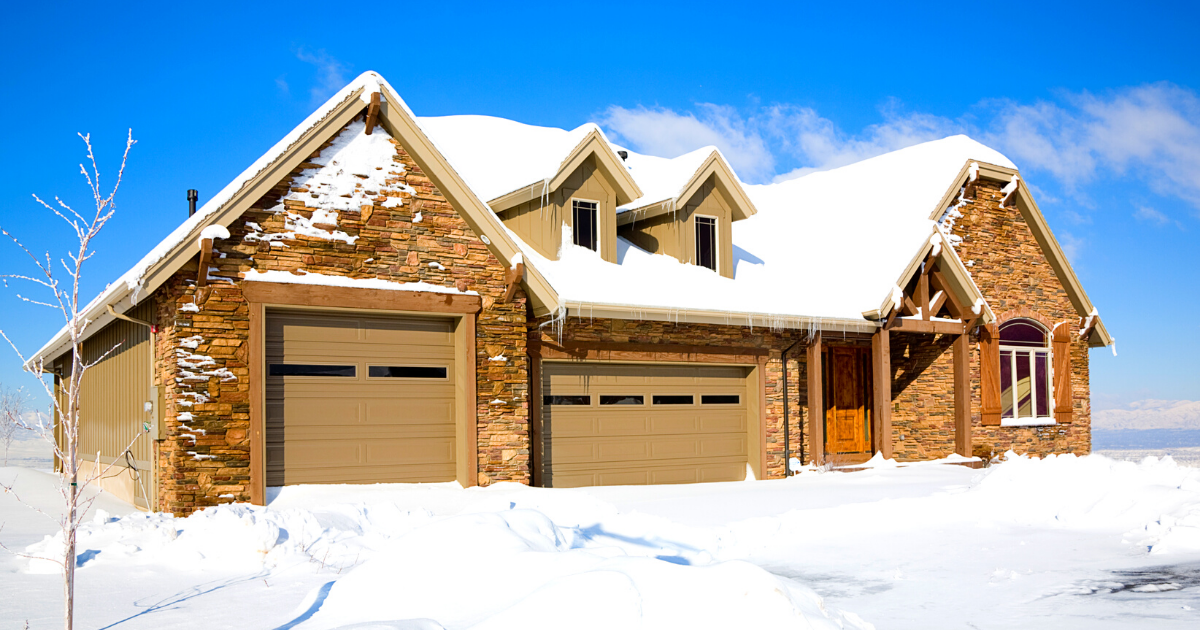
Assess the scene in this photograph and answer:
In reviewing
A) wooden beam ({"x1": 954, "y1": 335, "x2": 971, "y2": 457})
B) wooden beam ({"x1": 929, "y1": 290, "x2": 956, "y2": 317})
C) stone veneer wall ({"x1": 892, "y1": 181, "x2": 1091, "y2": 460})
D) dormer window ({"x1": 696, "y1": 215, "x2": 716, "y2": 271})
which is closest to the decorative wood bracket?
dormer window ({"x1": 696, "y1": 215, "x2": 716, "y2": 271})

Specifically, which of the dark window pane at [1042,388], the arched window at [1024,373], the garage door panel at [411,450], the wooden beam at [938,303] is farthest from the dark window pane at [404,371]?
the dark window pane at [1042,388]

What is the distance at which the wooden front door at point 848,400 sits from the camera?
18.8 meters

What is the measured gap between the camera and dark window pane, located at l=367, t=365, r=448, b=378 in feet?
39.7

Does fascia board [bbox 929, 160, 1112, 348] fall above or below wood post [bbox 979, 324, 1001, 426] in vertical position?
above

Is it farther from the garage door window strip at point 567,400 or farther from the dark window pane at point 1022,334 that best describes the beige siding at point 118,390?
the dark window pane at point 1022,334

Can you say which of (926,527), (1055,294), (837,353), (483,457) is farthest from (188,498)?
(1055,294)

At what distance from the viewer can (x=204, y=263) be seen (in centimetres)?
1061

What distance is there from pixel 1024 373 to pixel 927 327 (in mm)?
3910

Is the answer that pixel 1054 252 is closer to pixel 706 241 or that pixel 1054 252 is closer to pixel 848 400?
pixel 848 400

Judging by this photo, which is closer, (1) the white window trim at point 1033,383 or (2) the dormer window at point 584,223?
(2) the dormer window at point 584,223

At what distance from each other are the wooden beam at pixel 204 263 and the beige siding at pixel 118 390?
1.20 metres

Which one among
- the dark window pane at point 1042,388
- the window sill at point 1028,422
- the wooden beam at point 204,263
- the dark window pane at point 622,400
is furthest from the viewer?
the dark window pane at point 1042,388

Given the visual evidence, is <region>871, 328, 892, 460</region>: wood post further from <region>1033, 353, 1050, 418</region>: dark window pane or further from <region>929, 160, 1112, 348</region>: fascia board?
<region>1033, 353, 1050, 418</region>: dark window pane

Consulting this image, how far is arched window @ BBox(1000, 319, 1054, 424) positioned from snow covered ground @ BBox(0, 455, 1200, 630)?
7.33 metres
